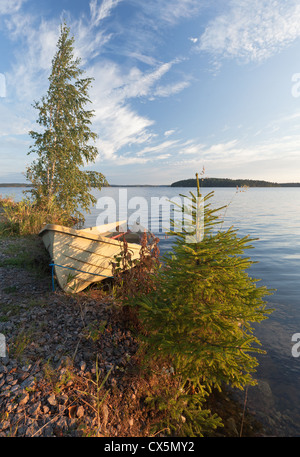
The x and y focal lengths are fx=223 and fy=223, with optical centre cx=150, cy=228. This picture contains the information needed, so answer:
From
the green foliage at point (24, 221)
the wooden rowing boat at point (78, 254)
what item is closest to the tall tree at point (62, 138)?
the green foliage at point (24, 221)

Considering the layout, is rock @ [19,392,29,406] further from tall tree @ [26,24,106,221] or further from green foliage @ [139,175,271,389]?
tall tree @ [26,24,106,221]

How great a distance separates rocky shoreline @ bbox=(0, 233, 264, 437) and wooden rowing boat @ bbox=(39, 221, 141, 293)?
2.46ft

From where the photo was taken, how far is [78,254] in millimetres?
5914

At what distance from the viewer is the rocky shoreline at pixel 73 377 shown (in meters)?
2.53

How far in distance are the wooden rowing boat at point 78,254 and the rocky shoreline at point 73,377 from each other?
29.5 inches

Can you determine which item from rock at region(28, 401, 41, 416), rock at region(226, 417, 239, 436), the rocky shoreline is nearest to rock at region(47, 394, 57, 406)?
the rocky shoreline

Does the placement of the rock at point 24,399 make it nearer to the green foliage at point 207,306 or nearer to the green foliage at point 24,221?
the green foliage at point 207,306

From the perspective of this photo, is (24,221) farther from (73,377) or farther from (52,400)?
(52,400)

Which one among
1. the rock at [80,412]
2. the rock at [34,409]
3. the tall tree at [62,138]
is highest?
Answer: the tall tree at [62,138]

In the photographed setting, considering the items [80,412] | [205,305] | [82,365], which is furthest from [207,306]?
[82,365]

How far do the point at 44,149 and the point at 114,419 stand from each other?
14.7m

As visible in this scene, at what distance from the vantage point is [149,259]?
4.58m
